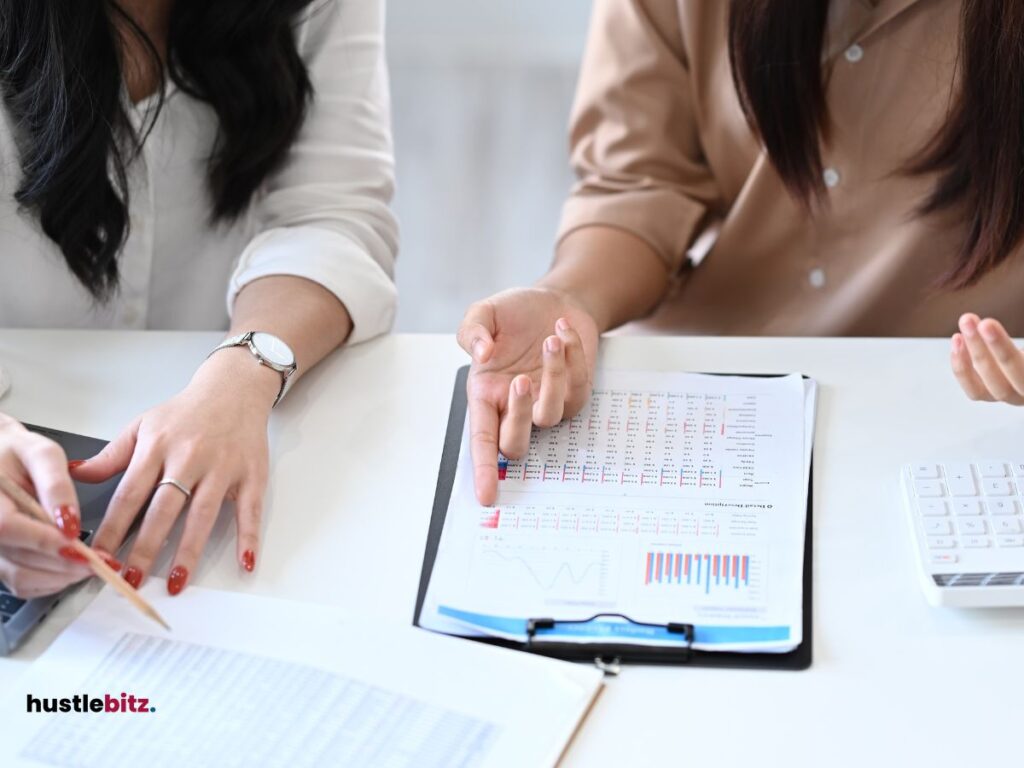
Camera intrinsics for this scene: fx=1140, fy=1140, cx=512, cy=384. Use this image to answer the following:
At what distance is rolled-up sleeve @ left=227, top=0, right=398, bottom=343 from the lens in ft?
3.38

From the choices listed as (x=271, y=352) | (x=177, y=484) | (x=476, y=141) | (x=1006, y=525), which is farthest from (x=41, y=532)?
Result: (x=476, y=141)

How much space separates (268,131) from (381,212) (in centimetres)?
12

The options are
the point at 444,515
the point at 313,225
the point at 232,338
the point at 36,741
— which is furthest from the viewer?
the point at 313,225

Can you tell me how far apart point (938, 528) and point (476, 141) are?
6.22ft

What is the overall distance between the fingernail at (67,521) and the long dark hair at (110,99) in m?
0.37

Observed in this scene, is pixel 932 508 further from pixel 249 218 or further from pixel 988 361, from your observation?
pixel 249 218

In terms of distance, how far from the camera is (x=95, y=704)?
0.62 m

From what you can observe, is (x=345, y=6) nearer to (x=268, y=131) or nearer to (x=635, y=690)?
(x=268, y=131)

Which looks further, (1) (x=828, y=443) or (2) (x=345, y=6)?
(2) (x=345, y=6)

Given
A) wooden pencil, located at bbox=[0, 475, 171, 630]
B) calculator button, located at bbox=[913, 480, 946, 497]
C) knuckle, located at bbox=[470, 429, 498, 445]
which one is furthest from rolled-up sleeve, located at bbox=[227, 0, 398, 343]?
calculator button, located at bbox=[913, 480, 946, 497]

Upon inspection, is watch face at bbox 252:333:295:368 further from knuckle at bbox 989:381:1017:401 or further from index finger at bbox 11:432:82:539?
knuckle at bbox 989:381:1017:401

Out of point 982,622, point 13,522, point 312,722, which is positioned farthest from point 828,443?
point 13,522

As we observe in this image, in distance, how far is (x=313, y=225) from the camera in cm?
102

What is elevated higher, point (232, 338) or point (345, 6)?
point (345, 6)
